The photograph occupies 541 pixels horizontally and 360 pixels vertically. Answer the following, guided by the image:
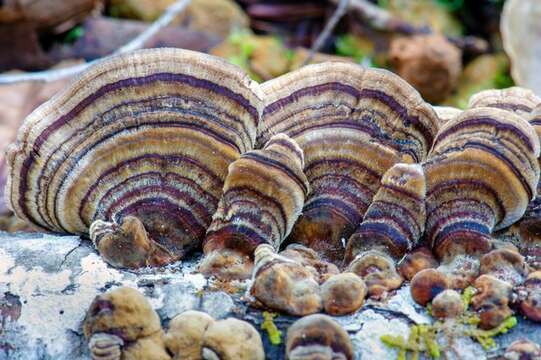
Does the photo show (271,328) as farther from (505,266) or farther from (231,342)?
(505,266)

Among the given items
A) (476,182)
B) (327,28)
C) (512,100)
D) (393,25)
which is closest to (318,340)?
(476,182)

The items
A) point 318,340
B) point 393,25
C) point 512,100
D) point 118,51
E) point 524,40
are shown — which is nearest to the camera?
point 318,340

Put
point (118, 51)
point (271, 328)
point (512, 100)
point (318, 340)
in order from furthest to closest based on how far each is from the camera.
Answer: point (118, 51) < point (512, 100) < point (271, 328) < point (318, 340)

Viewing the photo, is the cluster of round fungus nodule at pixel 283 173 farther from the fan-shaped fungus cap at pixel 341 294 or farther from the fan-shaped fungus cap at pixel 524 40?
the fan-shaped fungus cap at pixel 524 40

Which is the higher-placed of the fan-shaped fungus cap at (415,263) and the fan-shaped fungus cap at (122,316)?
the fan-shaped fungus cap at (415,263)

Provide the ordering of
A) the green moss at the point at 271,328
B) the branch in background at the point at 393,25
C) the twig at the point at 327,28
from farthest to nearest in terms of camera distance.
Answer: the branch in background at the point at 393,25
the twig at the point at 327,28
the green moss at the point at 271,328

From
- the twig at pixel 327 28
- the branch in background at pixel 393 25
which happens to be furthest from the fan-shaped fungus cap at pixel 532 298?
the branch in background at pixel 393 25

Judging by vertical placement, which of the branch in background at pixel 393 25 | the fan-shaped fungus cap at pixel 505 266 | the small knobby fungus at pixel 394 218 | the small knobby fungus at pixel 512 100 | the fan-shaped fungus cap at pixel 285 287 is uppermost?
the branch in background at pixel 393 25

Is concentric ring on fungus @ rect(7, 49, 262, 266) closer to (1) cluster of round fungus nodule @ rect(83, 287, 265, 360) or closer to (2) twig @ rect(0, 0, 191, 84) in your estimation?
(1) cluster of round fungus nodule @ rect(83, 287, 265, 360)
